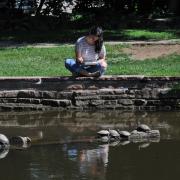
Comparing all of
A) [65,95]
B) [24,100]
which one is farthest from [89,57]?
[24,100]

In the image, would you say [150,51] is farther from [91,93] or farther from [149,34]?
[91,93]

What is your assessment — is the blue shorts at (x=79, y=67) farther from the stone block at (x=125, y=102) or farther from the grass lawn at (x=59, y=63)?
the grass lawn at (x=59, y=63)

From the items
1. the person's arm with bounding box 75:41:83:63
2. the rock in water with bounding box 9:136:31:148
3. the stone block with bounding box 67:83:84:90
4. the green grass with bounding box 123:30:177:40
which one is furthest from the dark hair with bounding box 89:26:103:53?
the green grass with bounding box 123:30:177:40

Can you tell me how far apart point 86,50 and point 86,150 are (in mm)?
4122

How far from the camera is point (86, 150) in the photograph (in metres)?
8.70

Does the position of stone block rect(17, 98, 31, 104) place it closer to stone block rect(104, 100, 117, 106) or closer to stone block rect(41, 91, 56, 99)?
stone block rect(41, 91, 56, 99)

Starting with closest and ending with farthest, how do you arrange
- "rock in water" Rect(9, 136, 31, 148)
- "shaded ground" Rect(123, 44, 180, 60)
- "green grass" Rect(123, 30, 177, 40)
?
"rock in water" Rect(9, 136, 31, 148) < "shaded ground" Rect(123, 44, 180, 60) < "green grass" Rect(123, 30, 177, 40)

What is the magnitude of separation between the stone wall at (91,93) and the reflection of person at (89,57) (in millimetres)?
179

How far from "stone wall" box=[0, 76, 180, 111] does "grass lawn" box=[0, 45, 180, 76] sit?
122 cm

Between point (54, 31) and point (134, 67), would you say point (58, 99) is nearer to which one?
point (134, 67)

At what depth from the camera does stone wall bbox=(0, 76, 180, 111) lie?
1247cm

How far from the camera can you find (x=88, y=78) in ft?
41.4

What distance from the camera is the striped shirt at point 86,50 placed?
40.9 feet

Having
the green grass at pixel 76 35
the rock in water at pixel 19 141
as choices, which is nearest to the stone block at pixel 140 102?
the rock in water at pixel 19 141
